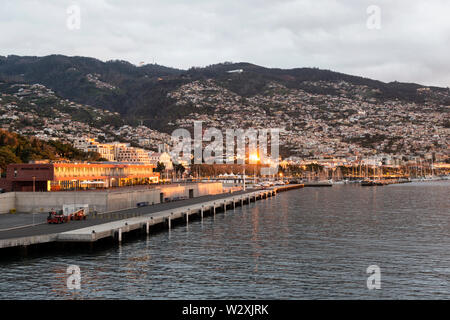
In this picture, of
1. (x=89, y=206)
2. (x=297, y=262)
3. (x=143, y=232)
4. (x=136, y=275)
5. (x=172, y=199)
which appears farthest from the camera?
(x=172, y=199)

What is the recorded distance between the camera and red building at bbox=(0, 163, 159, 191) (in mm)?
76312

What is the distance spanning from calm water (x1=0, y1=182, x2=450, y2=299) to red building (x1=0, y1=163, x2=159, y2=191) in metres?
25.7

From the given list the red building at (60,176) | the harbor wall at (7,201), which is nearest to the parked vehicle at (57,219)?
the harbor wall at (7,201)

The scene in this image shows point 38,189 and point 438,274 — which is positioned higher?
point 38,189

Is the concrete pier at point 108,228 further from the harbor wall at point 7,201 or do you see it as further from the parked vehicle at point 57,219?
the harbor wall at point 7,201

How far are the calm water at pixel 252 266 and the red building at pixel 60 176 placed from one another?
25.7 metres

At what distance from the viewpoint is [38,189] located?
7688 centimetres

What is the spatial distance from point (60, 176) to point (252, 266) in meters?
48.1

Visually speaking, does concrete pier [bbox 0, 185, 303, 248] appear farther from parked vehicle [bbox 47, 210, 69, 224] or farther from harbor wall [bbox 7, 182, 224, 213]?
harbor wall [bbox 7, 182, 224, 213]

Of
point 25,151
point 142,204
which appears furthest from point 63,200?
point 25,151

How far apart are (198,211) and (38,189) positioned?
25277 millimetres

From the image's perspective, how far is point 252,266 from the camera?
41438mm

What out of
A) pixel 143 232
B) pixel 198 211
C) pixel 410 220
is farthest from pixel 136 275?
pixel 410 220
